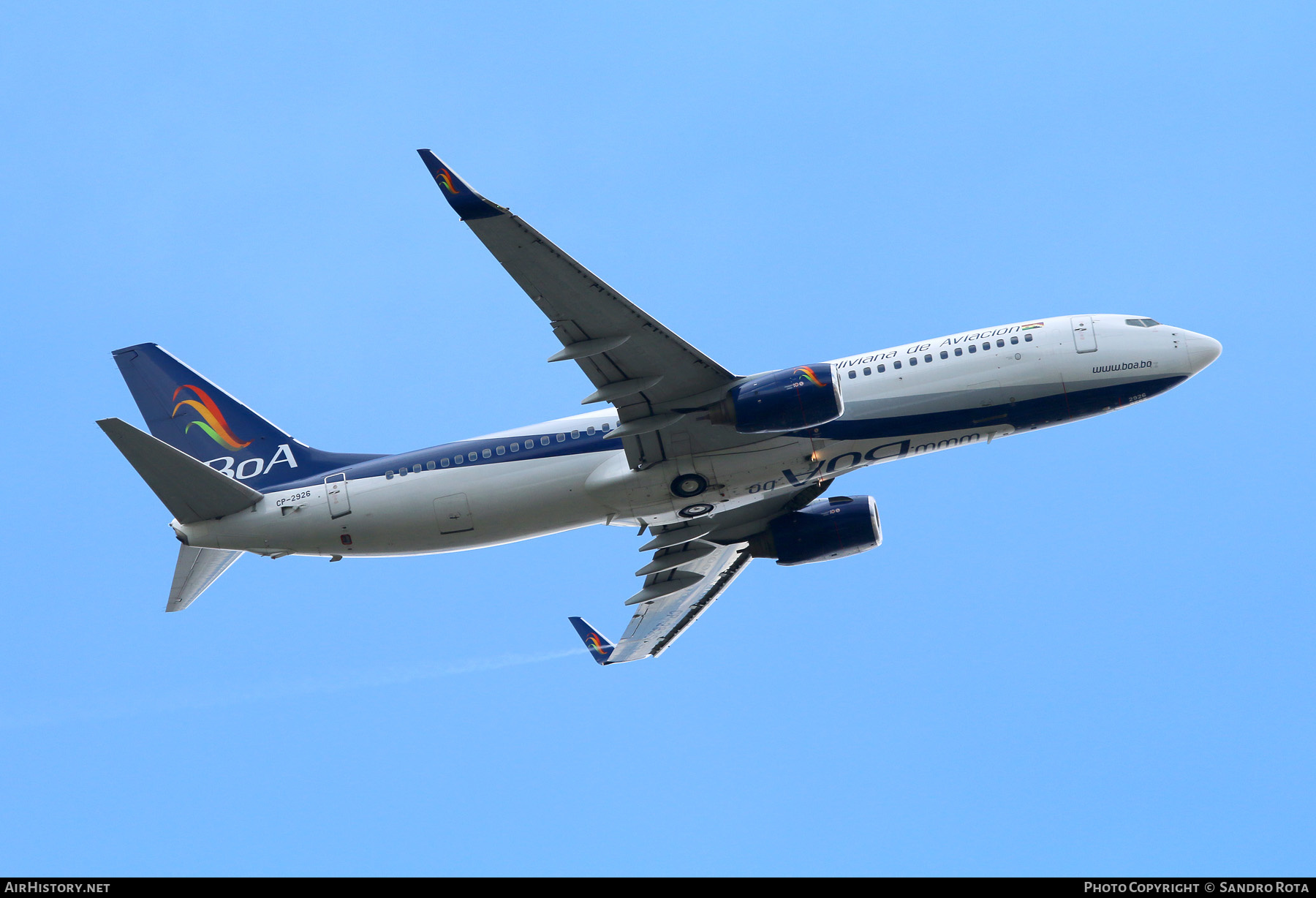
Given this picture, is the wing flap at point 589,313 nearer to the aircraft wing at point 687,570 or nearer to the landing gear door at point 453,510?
the landing gear door at point 453,510

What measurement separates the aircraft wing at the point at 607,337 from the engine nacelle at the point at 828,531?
7.05m

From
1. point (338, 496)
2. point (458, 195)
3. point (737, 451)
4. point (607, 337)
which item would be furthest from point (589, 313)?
point (338, 496)

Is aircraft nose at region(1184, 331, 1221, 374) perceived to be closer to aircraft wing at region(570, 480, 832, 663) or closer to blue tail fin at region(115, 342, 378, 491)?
aircraft wing at region(570, 480, 832, 663)

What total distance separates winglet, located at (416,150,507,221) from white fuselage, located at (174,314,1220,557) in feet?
28.2

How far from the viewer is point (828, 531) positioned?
39031 millimetres

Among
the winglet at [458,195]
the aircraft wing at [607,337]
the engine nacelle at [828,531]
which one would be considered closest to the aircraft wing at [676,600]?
the engine nacelle at [828,531]

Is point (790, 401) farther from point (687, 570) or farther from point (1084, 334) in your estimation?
point (687, 570)

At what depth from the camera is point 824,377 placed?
3134 centimetres

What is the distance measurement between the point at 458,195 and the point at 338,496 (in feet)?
39.3
